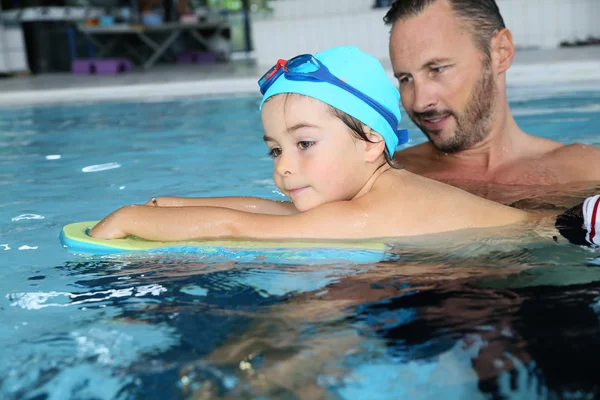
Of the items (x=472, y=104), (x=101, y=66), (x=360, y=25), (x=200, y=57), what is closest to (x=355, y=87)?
(x=472, y=104)

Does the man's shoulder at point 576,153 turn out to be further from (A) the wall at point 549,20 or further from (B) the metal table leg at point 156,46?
(B) the metal table leg at point 156,46

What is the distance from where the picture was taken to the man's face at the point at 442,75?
3582 millimetres

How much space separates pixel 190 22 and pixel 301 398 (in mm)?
15158

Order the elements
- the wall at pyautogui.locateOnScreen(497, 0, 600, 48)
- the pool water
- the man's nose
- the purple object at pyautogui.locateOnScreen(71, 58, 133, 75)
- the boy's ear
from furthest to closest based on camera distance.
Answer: the purple object at pyautogui.locateOnScreen(71, 58, 133, 75)
the wall at pyautogui.locateOnScreen(497, 0, 600, 48)
the man's nose
the boy's ear
the pool water

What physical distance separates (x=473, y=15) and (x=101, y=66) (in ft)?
39.0

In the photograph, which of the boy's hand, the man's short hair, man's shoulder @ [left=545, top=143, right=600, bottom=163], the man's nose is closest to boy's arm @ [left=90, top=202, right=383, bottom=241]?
the boy's hand

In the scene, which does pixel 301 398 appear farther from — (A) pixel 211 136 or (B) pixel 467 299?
(A) pixel 211 136

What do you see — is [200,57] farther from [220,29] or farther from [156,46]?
[156,46]

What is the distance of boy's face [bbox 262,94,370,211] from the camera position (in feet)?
8.62

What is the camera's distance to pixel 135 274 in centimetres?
251

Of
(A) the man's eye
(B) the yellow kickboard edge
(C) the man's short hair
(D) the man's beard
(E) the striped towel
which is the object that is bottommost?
(B) the yellow kickboard edge

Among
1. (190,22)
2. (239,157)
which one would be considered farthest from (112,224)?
(190,22)

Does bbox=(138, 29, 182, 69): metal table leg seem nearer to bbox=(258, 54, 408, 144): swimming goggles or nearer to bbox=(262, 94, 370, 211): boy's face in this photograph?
bbox=(258, 54, 408, 144): swimming goggles

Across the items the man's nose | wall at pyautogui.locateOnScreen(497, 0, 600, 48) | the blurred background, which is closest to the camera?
the man's nose
